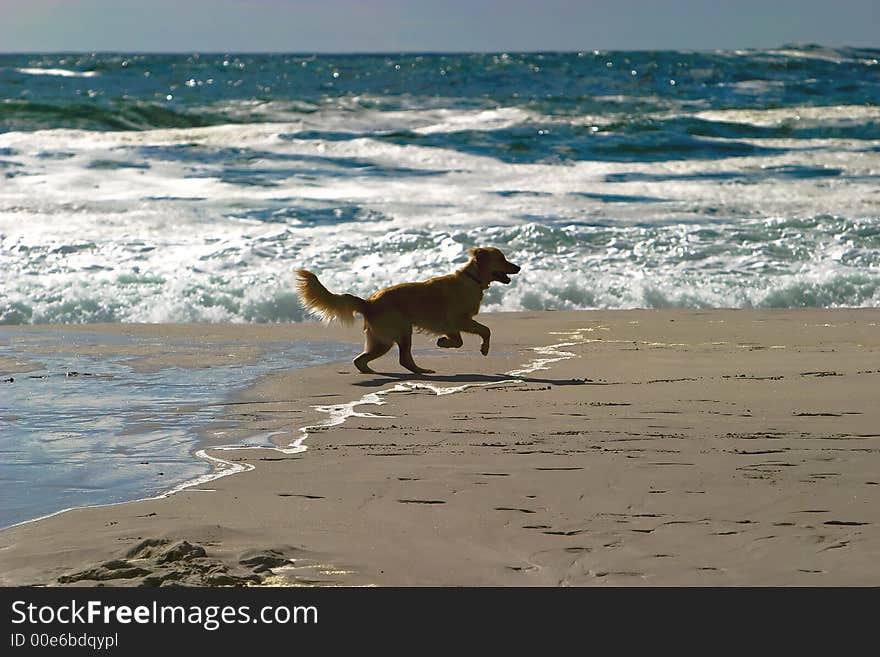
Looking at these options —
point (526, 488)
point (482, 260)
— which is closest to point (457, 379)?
point (482, 260)

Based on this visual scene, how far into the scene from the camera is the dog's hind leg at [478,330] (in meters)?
8.38

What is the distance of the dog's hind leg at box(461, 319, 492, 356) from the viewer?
8383 mm

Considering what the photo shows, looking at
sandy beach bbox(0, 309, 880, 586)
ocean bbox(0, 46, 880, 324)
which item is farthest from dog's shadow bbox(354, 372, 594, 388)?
ocean bbox(0, 46, 880, 324)

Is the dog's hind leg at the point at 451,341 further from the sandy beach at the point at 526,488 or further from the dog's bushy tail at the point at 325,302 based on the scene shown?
the dog's bushy tail at the point at 325,302

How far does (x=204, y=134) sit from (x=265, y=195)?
786 cm

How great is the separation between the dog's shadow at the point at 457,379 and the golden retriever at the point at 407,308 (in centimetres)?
15

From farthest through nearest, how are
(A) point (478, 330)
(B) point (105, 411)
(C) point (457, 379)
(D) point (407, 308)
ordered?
(A) point (478, 330)
(D) point (407, 308)
(C) point (457, 379)
(B) point (105, 411)

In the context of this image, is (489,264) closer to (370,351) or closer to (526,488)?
(370,351)

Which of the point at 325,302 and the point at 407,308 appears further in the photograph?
the point at 407,308

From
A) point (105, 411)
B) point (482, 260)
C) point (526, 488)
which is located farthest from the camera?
point (482, 260)

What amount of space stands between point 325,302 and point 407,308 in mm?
539

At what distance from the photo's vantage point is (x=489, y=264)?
8594 mm
